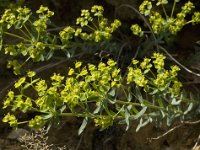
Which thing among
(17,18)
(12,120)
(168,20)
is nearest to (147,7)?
(168,20)

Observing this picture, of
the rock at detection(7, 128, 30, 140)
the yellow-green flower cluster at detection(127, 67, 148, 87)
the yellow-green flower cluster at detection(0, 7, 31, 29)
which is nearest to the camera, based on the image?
the yellow-green flower cluster at detection(127, 67, 148, 87)

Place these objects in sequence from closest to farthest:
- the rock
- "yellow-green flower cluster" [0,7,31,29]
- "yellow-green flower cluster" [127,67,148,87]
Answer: "yellow-green flower cluster" [127,67,148,87]
"yellow-green flower cluster" [0,7,31,29]
the rock

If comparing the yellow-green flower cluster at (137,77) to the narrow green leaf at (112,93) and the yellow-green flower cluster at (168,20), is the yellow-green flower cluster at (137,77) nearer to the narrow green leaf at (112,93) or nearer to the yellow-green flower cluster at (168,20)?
the narrow green leaf at (112,93)

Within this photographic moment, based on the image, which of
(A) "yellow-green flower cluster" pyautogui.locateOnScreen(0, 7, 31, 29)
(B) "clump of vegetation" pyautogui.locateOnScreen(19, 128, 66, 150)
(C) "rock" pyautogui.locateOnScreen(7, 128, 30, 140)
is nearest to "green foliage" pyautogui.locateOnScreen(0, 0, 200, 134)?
(A) "yellow-green flower cluster" pyautogui.locateOnScreen(0, 7, 31, 29)

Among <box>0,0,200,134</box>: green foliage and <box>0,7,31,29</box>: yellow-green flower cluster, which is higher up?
<box>0,7,31,29</box>: yellow-green flower cluster

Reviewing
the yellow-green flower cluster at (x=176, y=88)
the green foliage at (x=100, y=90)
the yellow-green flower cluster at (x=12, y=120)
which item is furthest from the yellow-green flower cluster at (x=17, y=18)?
the yellow-green flower cluster at (x=176, y=88)

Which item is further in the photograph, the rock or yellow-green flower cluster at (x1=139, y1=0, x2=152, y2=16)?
the rock

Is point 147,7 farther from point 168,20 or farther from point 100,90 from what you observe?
point 100,90

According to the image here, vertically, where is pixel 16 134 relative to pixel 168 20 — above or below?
below

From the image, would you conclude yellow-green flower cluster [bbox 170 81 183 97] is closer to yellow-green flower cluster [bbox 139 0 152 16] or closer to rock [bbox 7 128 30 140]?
yellow-green flower cluster [bbox 139 0 152 16]

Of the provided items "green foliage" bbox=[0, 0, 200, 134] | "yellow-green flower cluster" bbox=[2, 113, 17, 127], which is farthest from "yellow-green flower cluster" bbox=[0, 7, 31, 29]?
"yellow-green flower cluster" bbox=[2, 113, 17, 127]

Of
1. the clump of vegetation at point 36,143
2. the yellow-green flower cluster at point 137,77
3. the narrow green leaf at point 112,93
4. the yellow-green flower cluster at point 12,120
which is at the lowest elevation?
the clump of vegetation at point 36,143

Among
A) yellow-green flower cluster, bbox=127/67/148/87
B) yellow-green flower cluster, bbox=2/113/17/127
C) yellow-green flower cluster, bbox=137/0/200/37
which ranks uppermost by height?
yellow-green flower cluster, bbox=137/0/200/37

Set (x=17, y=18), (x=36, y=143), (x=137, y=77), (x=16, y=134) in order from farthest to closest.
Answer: (x=16, y=134)
(x=36, y=143)
(x=17, y=18)
(x=137, y=77)
